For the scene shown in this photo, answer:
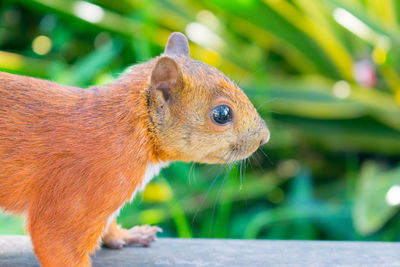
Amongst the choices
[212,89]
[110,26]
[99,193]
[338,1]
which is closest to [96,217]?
[99,193]

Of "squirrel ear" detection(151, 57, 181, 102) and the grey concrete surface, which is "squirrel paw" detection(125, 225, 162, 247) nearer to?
the grey concrete surface

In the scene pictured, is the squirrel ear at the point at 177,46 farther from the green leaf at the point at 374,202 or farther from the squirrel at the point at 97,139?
the green leaf at the point at 374,202

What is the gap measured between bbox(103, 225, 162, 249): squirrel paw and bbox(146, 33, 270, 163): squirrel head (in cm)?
28

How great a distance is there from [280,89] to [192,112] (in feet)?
3.72

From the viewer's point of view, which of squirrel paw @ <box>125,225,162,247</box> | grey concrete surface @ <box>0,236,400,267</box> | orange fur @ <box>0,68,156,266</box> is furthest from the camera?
squirrel paw @ <box>125,225,162,247</box>

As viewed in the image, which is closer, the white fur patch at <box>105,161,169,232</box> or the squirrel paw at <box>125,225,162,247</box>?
the white fur patch at <box>105,161,169,232</box>

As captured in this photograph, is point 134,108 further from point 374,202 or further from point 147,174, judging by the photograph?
point 374,202

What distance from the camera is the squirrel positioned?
2.98 ft

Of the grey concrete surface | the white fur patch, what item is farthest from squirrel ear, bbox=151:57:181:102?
the grey concrete surface

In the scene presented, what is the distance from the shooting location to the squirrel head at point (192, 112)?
97 centimetres

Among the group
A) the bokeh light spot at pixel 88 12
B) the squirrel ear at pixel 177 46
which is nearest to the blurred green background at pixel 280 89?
the bokeh light spot at pixel 88 12

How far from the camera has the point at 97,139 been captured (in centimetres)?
92

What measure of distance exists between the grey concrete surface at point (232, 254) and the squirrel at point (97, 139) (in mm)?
193

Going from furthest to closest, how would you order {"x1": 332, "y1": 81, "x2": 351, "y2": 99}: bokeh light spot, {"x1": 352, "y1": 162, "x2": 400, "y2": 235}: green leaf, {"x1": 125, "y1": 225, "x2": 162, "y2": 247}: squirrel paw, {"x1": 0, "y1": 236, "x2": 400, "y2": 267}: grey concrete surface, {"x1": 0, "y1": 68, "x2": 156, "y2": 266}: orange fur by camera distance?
{"x1": 332, "y1": 81, "x2": 351, "y2": 99}: bokeh light spot, {"x1": 352, "y1": 162, "x2": 400, "y2": 235}: green leaf, {"x1": 125, "y1": 225, "x2": 162, "y2": 247}: squirrel paw, {"x1": 0, "y1": 236, "x2": 400, "y2": 267}: grey concrete surface, {"x1": 0, "y1": 68, "x2": 156, "y2": 266}: orange fur
